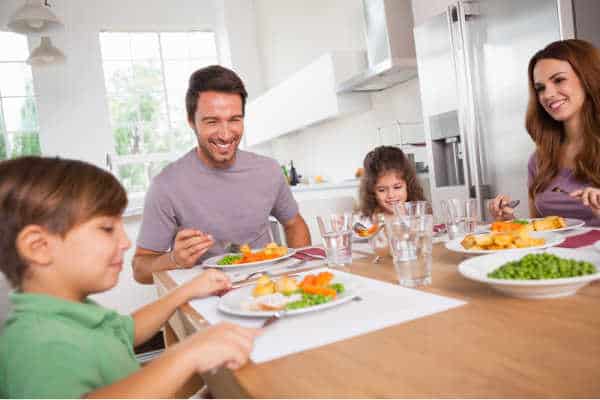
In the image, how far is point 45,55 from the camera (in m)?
5.11

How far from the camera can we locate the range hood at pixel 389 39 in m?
3.35

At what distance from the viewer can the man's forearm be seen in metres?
1.55

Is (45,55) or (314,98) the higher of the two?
(45,55)

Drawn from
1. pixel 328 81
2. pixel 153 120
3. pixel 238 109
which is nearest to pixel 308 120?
pixel 328 81

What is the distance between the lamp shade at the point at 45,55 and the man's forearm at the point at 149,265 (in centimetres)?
426

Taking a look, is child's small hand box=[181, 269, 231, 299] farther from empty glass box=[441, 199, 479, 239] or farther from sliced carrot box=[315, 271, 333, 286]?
empty glass box=[441, 199, 479, 239]

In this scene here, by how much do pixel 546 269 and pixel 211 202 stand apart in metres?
1.35

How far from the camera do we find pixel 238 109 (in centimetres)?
193

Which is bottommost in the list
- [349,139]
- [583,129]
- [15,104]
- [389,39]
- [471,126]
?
[583,129]

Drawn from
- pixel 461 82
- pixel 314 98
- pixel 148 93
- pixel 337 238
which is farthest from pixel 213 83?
pixel 148 93

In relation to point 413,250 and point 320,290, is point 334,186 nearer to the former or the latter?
point 413,250

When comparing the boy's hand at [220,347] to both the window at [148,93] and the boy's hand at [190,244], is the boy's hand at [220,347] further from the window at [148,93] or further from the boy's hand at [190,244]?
the window at [148,93]

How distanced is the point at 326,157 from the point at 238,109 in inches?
147

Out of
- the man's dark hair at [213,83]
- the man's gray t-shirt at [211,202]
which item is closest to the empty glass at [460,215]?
the man's gray t-shirt at [211,202]
